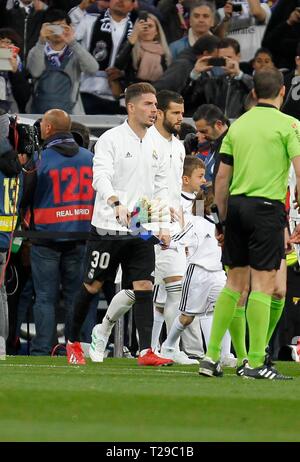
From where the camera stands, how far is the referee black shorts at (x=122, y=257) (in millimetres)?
12977

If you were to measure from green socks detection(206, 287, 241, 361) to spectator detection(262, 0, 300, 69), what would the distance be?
8860 mm

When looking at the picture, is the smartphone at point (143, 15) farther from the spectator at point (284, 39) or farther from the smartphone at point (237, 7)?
the spectator at point (284, 39)

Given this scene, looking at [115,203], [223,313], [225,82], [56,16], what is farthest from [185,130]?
[223,313]

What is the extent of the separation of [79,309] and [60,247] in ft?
8.02

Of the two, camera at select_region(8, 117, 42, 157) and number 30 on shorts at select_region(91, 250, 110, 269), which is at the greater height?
camera at select_region(8, 117, 42, 157)

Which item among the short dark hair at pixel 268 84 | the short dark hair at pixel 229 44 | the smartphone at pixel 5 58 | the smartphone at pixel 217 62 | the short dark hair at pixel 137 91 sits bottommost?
the smartphone at pixel 217 62

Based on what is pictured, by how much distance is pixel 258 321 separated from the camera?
35.6ft

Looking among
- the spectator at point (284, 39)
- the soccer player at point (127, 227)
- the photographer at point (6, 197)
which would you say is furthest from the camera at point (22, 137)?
the spectator at point (284, 39)

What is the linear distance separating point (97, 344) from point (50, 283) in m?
2.03

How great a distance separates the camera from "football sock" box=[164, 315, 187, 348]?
46.5ft

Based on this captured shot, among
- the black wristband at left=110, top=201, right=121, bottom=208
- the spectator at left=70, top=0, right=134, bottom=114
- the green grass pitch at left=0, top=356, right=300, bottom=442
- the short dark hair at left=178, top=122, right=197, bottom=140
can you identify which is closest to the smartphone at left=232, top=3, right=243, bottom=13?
the spectator at left=70, top=0, right=134, bottom=114

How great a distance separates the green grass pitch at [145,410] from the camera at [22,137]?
3.56 metres

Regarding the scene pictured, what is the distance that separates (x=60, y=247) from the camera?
51.3ft

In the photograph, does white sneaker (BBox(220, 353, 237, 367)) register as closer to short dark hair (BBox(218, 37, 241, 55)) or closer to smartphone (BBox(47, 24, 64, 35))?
short dark hair (BBox(218, 37, 241, 55))
